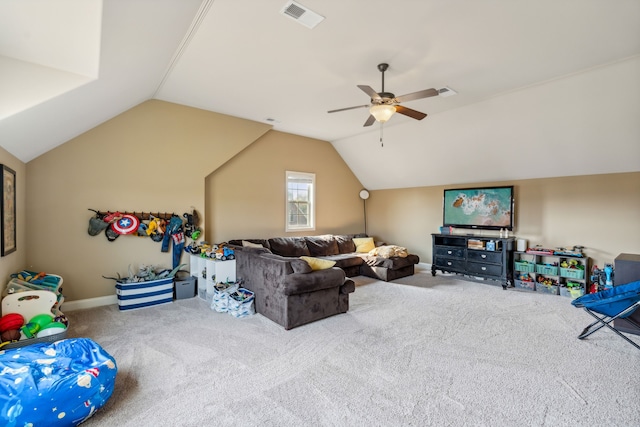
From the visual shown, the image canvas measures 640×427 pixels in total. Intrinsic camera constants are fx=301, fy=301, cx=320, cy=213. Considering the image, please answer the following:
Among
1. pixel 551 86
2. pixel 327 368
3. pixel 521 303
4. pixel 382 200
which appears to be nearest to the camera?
pixel 327 368

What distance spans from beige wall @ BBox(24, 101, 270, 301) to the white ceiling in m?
0.30

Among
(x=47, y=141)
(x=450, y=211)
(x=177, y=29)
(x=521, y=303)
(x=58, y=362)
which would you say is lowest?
(x=521, y=303)

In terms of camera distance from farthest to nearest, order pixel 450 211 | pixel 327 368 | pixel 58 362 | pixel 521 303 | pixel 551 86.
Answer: pixel 450 211 < pixel 521 303 < pixel 551 86 < pixel 327 368 < pixel 58 362

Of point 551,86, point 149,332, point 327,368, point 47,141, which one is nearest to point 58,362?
point 149,332

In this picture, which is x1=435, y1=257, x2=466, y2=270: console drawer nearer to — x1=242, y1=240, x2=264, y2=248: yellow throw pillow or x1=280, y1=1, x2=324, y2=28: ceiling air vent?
x1=242, y1=240, x2=264, y2=248: yellow throw pillow

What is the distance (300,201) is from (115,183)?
355 centimetres

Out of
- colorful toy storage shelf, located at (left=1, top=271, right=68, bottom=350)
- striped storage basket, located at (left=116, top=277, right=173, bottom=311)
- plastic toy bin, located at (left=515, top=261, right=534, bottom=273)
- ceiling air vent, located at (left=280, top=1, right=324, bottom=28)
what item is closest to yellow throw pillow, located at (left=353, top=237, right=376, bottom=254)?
plastic toy bin, located at (left=515, top=261, right=534, bottom=273)

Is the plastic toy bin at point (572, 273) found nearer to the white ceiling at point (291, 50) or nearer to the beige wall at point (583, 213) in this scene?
the beige wall at point (583, 213)

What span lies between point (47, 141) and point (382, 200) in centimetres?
654

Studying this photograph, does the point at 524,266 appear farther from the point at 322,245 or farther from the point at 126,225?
the point at 126,225

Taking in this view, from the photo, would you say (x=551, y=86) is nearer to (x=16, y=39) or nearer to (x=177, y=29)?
(x=177, y=29)

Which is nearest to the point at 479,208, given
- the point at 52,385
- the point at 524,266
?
the point at 524,266

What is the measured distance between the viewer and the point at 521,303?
4477 millimetres

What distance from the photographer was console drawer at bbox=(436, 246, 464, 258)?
6.00 m
